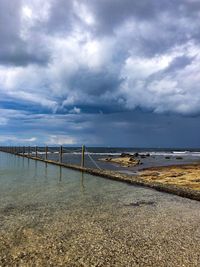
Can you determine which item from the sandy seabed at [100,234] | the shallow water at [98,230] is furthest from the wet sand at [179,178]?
the sandy seabed at [100,234]

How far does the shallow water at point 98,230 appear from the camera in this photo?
5102 mm

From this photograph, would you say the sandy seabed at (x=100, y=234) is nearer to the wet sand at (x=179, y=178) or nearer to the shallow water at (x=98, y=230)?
the shallow water at (x=98, y=230)

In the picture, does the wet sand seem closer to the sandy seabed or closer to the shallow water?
the shallow water

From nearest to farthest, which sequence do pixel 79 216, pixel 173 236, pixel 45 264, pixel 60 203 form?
pixel 45 264 → pixel 173 236 → pixel 79 216 → pixel 60 203

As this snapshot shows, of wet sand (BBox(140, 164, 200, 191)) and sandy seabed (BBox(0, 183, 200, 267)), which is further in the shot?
wet sand (BBox(140, 164, 200, 191))

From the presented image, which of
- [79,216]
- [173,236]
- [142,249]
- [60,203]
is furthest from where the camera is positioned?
[60,203]

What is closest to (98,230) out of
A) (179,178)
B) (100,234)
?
(100,234)

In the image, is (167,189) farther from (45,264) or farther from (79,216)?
(45,264)

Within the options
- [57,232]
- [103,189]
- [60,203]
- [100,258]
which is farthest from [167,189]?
[100,258]

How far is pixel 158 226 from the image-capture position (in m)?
7.20

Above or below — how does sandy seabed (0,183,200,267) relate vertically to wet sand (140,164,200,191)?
below

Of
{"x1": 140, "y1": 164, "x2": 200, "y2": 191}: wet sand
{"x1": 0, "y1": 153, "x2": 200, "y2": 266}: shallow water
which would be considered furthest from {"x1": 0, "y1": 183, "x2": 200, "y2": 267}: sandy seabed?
{"x1": 140, "y1": 164, "x2": 200, "y2": 191}: wet sand

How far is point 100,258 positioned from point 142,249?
0.91 metres

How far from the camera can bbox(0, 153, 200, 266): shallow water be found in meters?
5.10
